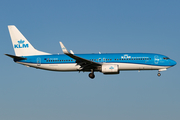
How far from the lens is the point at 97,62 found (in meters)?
50.9

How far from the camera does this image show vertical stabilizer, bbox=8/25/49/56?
180ft

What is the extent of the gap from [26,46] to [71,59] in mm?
9392

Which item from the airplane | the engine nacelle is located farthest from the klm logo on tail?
the engine nacelle

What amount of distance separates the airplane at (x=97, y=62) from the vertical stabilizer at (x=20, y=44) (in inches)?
9.3

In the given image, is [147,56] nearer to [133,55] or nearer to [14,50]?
[133,55]

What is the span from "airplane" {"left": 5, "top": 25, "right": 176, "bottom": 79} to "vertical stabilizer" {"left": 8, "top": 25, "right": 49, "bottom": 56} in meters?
0.24

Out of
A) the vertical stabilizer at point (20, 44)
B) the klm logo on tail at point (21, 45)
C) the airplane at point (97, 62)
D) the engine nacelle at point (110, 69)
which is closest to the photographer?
the engine nacelle at point (110, 69)

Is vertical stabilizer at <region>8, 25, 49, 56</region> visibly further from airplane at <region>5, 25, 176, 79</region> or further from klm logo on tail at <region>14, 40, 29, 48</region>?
airplane at <region>5, 25, 176, 79</region>

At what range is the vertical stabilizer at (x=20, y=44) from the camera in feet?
180

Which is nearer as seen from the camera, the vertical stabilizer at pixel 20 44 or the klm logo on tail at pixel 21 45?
the vertical stabilizer at pixel 20 44

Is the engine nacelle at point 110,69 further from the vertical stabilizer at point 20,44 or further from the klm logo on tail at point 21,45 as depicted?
the klm logo on tail at point 21,45

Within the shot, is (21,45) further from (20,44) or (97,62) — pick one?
(97,62)

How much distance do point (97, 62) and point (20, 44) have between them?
583 inches

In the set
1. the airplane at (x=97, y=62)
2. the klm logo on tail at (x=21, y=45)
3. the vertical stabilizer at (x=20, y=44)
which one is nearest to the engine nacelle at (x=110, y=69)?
the airplane at (x=97, y=62)
